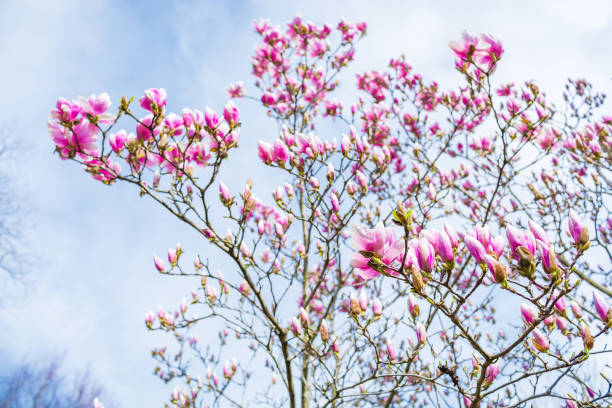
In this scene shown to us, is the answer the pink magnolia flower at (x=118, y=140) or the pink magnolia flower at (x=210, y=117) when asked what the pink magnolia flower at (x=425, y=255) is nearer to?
the pink magnolia flower at (x=210, y=117)

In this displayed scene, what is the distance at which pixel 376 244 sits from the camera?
118 cm

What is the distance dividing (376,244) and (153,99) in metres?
1.44

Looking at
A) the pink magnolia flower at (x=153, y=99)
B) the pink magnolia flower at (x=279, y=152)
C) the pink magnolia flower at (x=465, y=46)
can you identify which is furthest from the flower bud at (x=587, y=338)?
the pink magnolia flower at (x=153, y=99)

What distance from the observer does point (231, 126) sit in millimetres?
2176

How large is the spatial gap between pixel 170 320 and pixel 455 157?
3.76 metres

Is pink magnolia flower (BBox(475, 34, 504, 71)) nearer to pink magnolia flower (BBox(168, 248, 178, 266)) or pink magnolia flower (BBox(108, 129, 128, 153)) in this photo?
pink magnolia flower (BBox(108, 129, 128, 153))

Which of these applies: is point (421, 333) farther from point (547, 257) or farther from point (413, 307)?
point (547, 257)

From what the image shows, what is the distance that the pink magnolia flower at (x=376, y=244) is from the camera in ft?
3.81

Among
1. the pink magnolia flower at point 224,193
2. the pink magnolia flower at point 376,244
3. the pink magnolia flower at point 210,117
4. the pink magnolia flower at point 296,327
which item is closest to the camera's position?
the pink magnolia flower at point 376,244

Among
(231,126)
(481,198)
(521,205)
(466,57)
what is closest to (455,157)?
(481,198)

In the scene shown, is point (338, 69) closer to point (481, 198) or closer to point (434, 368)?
point (481, 198)

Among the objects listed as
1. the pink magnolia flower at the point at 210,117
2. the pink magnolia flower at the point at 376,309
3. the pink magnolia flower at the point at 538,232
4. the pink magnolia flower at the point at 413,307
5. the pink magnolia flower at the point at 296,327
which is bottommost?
the pink magnolia flower at the point at 538,232

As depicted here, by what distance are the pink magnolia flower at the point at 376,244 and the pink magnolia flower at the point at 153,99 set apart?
1363 millimetres

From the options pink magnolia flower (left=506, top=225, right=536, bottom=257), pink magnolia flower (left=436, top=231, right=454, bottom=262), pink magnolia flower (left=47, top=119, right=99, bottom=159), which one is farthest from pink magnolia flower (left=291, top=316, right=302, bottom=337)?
pink magnolia flower (left=47, top=119, right=99, bottom=159)
